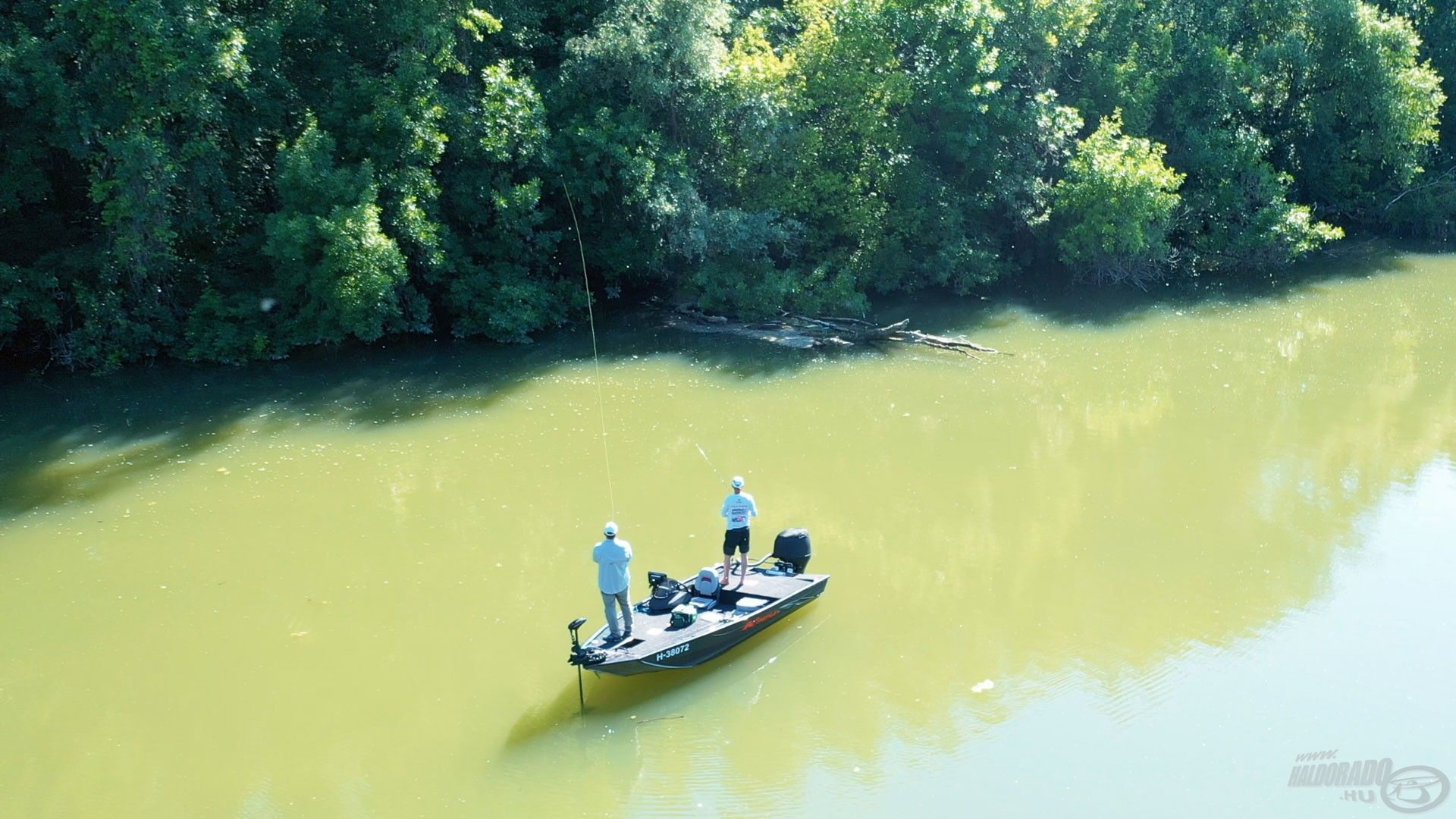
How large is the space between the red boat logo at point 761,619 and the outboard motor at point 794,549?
80cm

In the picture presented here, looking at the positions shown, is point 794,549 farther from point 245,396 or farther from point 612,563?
point 245,396

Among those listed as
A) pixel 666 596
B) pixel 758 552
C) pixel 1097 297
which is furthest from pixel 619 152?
pixel 666 596

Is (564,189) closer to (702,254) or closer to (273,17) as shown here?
(702,254)

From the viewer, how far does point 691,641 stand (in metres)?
10.5

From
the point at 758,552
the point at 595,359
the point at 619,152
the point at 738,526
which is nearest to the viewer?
the point at 738,526

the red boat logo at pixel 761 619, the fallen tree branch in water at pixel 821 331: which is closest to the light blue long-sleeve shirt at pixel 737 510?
the red boat logo at pixel 761 619

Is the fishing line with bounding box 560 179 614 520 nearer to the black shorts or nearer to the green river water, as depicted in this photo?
the green river water

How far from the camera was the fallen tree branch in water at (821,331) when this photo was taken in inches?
834

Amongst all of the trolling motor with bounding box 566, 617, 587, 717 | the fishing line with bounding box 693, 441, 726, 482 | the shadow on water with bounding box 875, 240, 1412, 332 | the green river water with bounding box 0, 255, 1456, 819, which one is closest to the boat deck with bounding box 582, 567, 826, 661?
the trolling motor with bounding box 566, 617, 587, 717

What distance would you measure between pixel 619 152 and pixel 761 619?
503 inches

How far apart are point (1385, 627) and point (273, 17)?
20.0 meters

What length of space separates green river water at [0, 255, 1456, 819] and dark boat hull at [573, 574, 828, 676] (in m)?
0.25

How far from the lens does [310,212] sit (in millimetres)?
20031

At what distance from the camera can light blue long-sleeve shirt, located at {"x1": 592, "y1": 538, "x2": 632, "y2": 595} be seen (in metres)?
10.3
